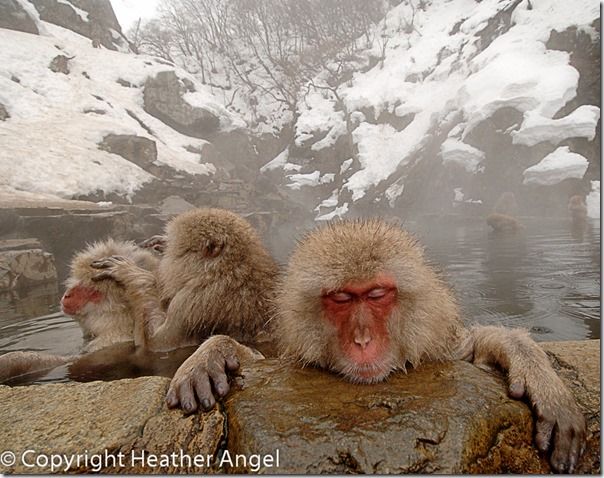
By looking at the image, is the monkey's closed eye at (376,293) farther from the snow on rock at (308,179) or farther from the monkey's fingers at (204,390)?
the snow on rock at (308,179)

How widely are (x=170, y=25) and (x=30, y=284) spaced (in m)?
34.0

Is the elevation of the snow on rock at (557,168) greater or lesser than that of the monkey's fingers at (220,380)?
greater

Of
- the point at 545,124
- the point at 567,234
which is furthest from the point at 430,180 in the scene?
the point at 567,234

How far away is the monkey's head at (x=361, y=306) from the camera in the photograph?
153 centimetres

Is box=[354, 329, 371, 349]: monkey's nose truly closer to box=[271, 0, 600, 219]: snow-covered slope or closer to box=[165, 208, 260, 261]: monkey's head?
box=[165, 208, 260, 261]: monkey's head

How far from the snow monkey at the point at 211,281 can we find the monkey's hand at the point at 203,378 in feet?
2.23

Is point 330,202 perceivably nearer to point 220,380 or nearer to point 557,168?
point 557,168

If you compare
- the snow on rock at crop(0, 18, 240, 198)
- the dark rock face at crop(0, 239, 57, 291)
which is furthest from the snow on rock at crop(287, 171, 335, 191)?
the dark rock face at crop(0, 239, 57, 291)

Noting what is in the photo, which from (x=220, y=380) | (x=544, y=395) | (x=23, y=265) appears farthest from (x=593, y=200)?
(x=220, y=380)

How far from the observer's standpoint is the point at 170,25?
35.2m

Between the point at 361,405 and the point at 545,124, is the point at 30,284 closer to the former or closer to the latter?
the point at 361,405

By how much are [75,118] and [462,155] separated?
1476 centimetres

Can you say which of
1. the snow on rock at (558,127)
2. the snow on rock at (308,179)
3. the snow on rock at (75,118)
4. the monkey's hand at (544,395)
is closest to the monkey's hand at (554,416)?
the monkey's hand at (544,395)

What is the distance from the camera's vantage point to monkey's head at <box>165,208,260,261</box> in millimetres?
2523
